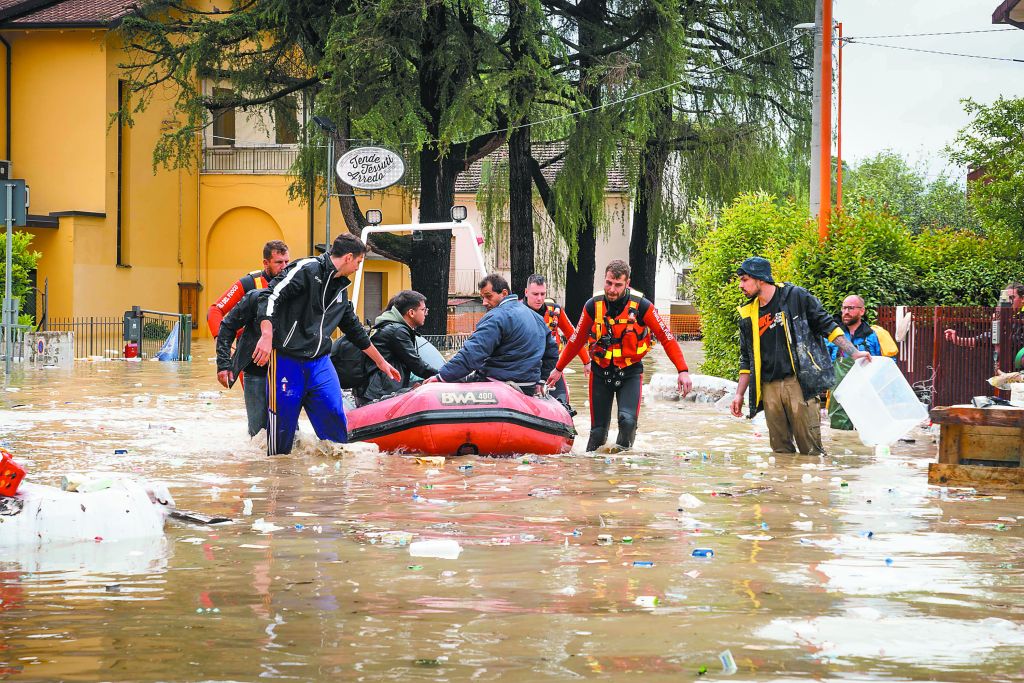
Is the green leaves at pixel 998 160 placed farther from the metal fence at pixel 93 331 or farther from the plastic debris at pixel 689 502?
the metal fence at pixel 93 331

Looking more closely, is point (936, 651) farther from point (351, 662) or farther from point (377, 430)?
point (377, 430)

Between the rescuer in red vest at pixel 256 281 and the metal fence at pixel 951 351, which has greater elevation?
the rescuer in red vest at pixel 256 281

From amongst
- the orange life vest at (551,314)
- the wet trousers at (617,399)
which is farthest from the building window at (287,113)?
the wet trousers at (617,399)

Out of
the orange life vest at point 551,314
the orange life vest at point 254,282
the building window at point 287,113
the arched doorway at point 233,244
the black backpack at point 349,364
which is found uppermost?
the building window at point 287,113

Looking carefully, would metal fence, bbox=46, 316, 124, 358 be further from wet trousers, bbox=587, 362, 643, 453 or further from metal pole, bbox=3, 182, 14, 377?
wet trousers, bbox=587, 362, 643, 453

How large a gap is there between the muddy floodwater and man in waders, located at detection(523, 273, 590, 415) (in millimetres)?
2300

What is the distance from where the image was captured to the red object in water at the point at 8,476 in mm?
7246

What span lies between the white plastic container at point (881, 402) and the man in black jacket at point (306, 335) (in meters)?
4.33

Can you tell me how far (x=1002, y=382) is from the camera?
1319 cm

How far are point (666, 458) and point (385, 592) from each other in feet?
20.4

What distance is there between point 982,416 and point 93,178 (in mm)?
30629

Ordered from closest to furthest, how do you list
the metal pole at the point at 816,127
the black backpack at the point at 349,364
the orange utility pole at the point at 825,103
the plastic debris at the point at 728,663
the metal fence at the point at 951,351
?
the plastic debris at the point at 728,663 → the black backpack at the point at 349,364 → the metal fence at the point at 951,351 → the orange utility pole at the point at 825,103 → the metal pole at the point at 816,127

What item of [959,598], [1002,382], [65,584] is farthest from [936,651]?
→ [1002,382]

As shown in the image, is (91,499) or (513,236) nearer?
(91,499)
